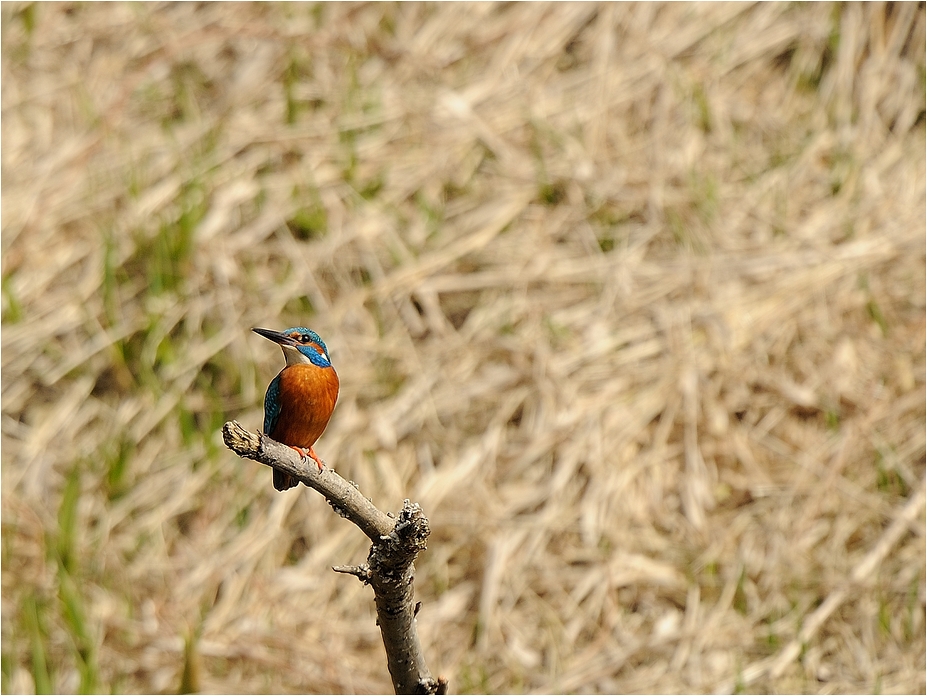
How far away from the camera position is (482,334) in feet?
16.1

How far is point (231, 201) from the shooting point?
17.0ft

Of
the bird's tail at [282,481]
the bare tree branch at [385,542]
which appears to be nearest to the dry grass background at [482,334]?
the bare tree branch at [385,542]

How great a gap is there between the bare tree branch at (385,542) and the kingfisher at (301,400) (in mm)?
252

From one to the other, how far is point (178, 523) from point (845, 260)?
327 centimetres

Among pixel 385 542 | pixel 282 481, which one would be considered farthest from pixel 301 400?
pixel 385 542

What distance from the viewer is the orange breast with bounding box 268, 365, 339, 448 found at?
183 cm

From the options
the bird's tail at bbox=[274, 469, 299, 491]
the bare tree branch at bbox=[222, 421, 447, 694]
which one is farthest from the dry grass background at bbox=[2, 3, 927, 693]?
the bird's tail at bbox=[274, 469, 299, 491]

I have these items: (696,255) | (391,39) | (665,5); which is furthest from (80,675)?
(665,5)

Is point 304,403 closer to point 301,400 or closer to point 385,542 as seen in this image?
point 301,400

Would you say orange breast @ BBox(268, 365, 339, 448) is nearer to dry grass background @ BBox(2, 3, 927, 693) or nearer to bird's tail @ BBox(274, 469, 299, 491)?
bird's tail @ BBox(274, 469, 299, 491)

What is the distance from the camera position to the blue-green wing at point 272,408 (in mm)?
1870

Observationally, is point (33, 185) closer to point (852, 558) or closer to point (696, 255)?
point (696, 255)

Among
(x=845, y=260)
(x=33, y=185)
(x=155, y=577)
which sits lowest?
(x=155, y=577)

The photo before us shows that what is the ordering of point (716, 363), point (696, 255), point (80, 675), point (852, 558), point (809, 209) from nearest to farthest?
point (80, 675)
point (852, 558)
point (716, 363)
point (696, 255)
point (809, 209)
